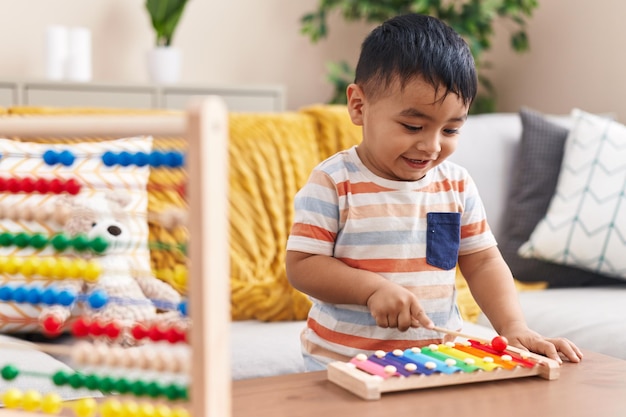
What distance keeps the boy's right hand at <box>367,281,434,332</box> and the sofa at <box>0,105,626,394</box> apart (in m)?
0.57

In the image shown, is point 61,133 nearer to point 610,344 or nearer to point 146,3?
point 610,344

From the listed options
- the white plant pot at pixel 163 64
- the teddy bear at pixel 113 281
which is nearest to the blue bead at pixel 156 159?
the teddy bear at pixel 113 281

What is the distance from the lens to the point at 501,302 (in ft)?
3.75

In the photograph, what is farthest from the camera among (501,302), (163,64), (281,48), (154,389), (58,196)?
(281,48)

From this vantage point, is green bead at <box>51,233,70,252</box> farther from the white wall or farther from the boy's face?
the white wall

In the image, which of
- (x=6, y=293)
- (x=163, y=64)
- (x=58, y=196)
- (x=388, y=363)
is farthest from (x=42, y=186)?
(x=163, y=64)

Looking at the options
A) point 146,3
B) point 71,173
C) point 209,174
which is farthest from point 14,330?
point 146,3

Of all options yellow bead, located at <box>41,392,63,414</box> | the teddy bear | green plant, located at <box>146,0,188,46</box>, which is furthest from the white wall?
yellow bead, located at <box>41,392,63,414</box>

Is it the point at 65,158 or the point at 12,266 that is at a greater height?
the point at 65,158

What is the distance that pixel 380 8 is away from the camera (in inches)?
128

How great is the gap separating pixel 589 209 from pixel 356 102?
1056 millimetres

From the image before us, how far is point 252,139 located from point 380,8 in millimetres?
1434

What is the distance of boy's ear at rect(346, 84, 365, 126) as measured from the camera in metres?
1.17

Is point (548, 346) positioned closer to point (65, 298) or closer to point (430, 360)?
point (430, 360)
